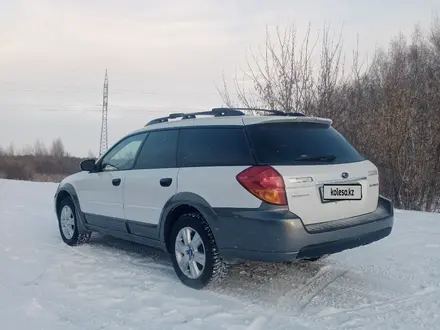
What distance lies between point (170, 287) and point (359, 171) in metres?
2.04

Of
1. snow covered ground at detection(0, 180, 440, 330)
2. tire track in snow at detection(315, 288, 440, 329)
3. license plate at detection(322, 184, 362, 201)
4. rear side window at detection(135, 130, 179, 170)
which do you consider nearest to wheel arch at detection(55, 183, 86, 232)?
snow covered ground at detection(0, 180, 440, 330)

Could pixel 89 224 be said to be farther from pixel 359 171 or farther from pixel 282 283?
pixel 359 171

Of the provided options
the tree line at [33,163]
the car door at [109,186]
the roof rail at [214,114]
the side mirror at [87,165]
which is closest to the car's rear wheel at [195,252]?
the car door at [109,186]

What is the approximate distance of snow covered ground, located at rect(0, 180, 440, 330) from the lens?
10.9ft

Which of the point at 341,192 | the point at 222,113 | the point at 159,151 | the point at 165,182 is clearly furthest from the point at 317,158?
the point at 159,151

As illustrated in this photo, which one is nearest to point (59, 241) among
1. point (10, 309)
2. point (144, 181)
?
point (144, 181)

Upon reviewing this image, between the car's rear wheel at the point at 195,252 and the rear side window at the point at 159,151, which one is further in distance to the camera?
the rear side window at the point at 159,151

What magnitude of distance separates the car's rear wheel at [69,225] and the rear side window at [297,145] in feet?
10.0

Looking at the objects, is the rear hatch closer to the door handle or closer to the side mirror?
the door handle

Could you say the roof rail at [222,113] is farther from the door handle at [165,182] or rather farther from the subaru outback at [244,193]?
the door handle at [165,182]

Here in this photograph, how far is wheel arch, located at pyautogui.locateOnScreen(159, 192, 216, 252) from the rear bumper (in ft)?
0.36

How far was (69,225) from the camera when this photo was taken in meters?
5.96

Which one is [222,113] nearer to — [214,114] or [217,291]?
[214,114]

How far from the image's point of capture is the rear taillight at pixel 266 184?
139 inches
